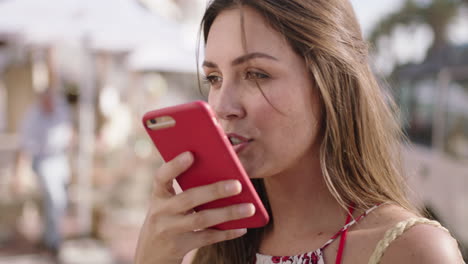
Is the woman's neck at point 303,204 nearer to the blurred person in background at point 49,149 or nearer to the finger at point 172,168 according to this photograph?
the finger at point 172,168

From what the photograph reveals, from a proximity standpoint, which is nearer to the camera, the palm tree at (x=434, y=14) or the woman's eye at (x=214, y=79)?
the woman's eye at (x=214, y=79)

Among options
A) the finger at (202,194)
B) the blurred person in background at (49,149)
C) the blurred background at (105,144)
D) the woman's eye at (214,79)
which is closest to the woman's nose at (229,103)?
the woman's eye at (214,79)

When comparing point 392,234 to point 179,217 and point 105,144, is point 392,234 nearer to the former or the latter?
point 179,217

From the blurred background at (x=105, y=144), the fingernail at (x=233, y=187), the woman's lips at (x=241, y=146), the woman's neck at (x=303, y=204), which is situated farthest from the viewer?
the blurred background at (x=105, y=144)

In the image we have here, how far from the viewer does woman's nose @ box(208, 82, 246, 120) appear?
1188mm

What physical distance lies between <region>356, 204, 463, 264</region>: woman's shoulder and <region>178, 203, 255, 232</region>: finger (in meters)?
0.32

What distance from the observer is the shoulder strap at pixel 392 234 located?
1.07 meters

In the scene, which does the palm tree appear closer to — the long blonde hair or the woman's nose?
the long blonde hair

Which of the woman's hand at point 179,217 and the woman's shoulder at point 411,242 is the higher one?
the woman's hand at point 179,217

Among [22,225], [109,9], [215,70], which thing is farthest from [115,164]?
[215,70]

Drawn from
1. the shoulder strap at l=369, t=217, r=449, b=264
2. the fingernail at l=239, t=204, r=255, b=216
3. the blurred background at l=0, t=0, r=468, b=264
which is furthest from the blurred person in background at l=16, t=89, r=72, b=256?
the shoulder strap at l=369, t=217, r=449, b=264

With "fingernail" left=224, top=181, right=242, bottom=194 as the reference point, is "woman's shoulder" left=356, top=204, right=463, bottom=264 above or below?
below

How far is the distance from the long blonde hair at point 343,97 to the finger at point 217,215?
1.09 ft

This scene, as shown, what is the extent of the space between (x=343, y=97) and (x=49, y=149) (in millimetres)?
4596
